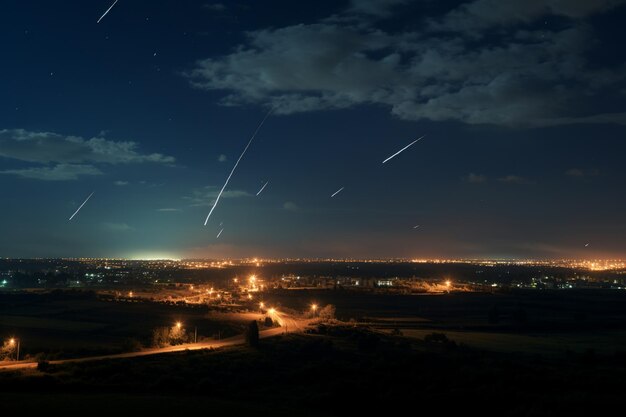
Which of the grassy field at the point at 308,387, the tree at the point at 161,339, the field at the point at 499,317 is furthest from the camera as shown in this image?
the field at the point at 499,317

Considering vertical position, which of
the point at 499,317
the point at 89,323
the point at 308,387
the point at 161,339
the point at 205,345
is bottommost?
the point at 499,317

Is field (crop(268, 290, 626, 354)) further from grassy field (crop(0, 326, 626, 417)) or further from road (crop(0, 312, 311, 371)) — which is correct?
grassy field (crop(0, 326, 626, 417))

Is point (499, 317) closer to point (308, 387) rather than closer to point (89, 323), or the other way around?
point (89, 323)

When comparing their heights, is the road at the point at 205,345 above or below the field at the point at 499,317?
above

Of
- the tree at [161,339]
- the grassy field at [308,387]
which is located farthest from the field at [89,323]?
the grassy field at [308,387]

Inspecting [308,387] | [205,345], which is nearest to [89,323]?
[205,345]

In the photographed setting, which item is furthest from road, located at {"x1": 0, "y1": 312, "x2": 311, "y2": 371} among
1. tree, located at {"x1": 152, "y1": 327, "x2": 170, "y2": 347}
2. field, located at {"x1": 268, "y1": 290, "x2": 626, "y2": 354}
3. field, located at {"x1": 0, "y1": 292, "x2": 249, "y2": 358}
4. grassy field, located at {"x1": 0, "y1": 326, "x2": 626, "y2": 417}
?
field, located at {"x1": 268, "y1": 290, "x2": 626, "y2": 354}

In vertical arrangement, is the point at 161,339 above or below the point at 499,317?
above

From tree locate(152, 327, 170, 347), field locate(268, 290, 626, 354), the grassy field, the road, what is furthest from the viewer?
field locate(268, 290, 626, 354)

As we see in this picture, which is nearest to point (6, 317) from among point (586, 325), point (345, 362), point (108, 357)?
point (108, 357)

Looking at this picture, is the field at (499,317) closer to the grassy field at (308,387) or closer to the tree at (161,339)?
the grassy field at (308,387)

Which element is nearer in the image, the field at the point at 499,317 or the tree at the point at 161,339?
the tree at the point at 161,339

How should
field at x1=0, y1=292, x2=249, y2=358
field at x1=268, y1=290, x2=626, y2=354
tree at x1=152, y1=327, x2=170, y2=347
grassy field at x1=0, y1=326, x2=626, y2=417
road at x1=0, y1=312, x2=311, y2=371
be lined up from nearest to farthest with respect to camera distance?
grassy field at x1=0, y1=326, x2=626, y2=417, road at x1=0, y1=312, x2=311, y2=371, tree at x1=152, y1=327, x2=170, y2=347, field at x1=0, y1=292, x2=249, y2=358, field at x1=268, y1=290, x2=626, y2=354

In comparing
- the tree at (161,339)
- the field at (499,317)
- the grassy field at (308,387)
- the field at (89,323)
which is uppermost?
the grassy field at (308,387)
